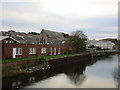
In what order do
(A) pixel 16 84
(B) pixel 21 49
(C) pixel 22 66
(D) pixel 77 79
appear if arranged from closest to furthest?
(A) pixel 16 84
(D) pixel 77 79
(C) pixel 22 66
(B) pixel 21 49

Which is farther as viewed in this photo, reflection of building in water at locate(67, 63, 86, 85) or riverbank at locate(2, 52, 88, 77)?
riverbank at locate(2, 52, 88, 77)

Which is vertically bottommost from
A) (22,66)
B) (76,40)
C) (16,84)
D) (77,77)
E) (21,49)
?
(77,77)

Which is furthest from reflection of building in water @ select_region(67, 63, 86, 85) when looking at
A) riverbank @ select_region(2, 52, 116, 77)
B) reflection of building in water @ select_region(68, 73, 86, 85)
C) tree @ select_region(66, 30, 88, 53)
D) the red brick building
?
tree @ select_region(66, 30, 88, 53)

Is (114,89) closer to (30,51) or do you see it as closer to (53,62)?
(53,62)

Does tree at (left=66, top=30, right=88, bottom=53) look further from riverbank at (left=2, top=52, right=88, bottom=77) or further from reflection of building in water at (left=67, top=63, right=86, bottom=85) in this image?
reflection of building in water at (left=67, top=63, right=86, bottom=85)

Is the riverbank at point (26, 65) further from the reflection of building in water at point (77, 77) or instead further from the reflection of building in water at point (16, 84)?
the reflection of building in water at point (77, 77)

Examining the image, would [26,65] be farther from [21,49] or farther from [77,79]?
[77,79]

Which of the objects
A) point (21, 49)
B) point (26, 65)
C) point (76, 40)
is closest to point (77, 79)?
point (26, 65)

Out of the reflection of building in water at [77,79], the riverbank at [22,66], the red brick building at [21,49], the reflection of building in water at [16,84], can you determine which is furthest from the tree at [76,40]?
the reflection of building in water at [16,84]

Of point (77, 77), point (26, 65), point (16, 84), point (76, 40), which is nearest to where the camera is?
point (16, 84)

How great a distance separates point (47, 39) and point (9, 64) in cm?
3418

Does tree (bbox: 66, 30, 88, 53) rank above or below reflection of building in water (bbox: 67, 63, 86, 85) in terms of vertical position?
above

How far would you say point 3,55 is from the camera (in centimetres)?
2219

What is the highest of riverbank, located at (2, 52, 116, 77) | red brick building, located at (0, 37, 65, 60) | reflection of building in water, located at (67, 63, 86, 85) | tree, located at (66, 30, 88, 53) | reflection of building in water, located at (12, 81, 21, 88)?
tree, located at (66, 30, 88, 53)
